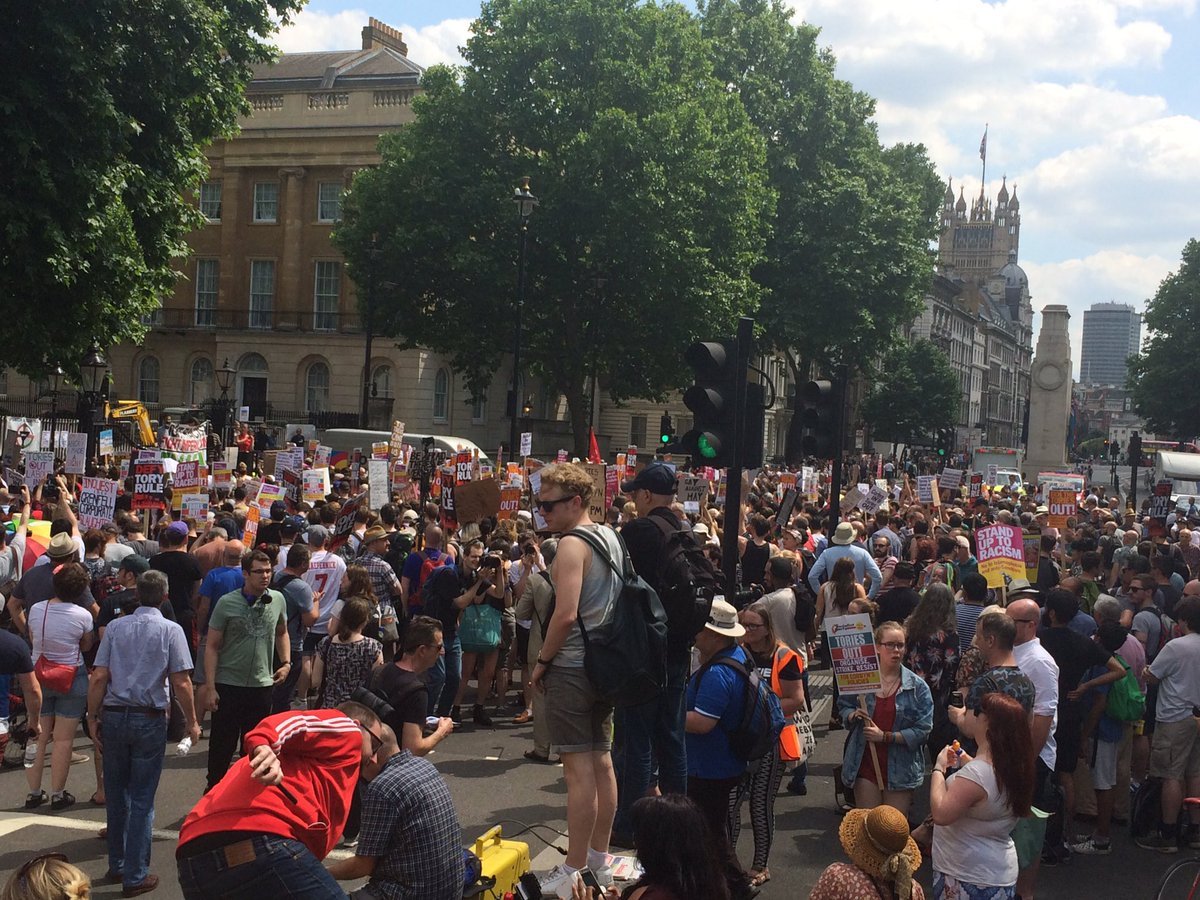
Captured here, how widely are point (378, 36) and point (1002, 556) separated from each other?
51.3m

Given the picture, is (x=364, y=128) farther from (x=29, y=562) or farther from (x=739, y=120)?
(x=29, y=562)

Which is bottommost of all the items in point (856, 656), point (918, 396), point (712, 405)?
point (856, 656)

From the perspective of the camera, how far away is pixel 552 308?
3631 centimetres

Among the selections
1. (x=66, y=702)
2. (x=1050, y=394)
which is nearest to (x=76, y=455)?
(x=66, y=702)

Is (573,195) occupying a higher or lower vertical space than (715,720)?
higher

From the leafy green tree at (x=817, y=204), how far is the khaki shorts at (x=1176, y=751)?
36850mm

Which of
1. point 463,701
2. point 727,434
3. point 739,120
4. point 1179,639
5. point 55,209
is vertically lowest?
point 463,701

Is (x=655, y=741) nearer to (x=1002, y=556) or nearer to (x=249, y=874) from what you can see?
(x=249, y=874)

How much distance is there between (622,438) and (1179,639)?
2094 inches

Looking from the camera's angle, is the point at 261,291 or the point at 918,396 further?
the point at 918,396

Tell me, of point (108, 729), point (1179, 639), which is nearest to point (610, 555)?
point (108, 729)

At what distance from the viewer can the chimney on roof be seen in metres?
57.1

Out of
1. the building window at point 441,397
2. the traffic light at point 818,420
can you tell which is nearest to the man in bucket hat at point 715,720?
the traffic light at point 818,420

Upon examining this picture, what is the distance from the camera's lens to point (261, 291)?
53.3 metres
